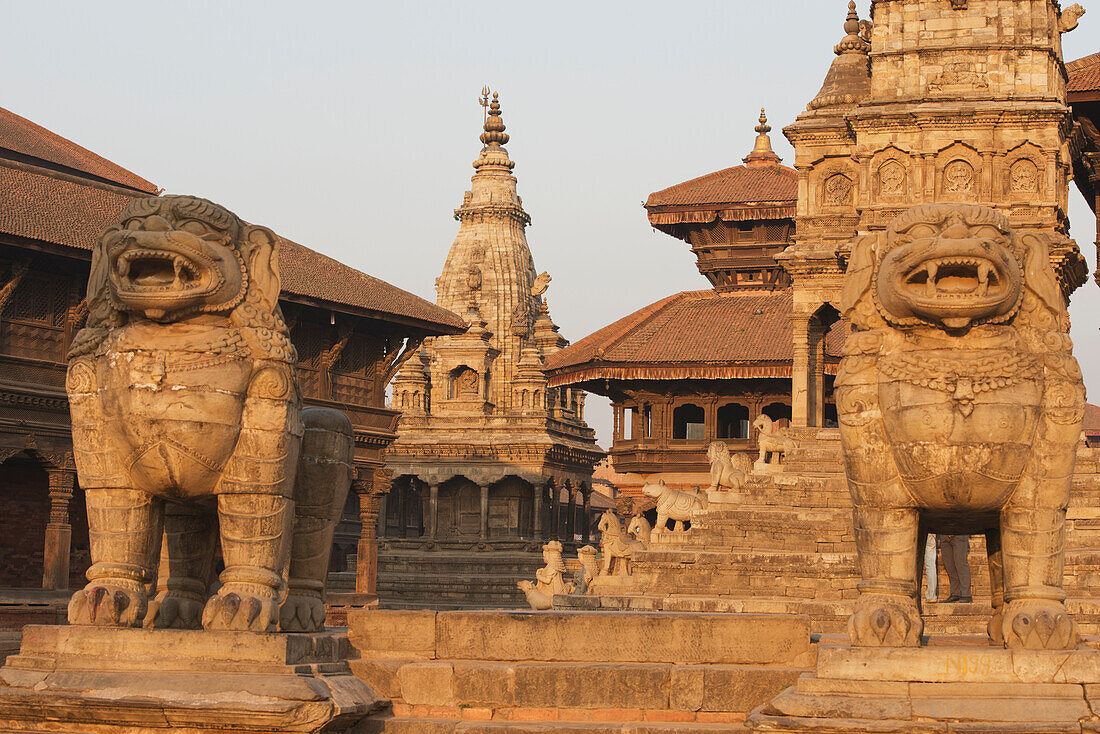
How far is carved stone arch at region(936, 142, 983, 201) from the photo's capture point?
34.7 meters

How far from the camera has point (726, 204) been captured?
5159 cm

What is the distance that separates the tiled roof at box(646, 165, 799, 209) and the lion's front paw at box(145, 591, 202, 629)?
45.0 meters

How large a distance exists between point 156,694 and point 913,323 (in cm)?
352

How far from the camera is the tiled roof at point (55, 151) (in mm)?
33875

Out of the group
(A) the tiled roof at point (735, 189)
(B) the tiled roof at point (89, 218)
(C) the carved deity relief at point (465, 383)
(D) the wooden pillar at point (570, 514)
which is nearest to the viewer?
(B) the tiled roof at point (89, 218)

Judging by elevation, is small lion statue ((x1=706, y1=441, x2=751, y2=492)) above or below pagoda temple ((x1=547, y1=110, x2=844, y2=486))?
below

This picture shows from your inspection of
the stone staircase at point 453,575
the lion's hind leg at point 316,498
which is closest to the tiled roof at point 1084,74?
the stone staircase at point 453,575

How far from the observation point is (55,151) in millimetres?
35312

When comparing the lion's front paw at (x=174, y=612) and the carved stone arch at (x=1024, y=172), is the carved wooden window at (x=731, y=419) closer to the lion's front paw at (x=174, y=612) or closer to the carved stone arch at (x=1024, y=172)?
the carved stone arch at (x=1024, y=172)

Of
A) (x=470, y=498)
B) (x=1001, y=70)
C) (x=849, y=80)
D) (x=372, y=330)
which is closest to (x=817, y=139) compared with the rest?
(x=849, y=80)

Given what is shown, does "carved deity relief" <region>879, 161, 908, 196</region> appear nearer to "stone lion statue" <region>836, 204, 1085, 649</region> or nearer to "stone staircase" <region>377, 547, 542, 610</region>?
"stone staircase" <region>377, 547, 542, 610</region>

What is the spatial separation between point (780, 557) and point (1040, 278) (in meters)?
15.9

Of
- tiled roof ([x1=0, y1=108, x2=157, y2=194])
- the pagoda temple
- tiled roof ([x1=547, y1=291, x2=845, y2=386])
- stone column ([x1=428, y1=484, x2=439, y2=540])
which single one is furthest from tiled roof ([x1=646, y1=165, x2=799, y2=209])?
tiled roof ([x1=0, y1=108, x2=157, y2=194])

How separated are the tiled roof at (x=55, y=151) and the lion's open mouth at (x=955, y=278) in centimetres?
2918
